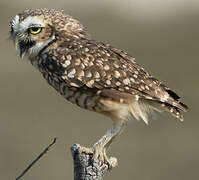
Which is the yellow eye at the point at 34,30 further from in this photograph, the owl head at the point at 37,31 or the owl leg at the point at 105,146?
the owl leg at the point at 105,146

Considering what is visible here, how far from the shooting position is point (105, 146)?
247 inches

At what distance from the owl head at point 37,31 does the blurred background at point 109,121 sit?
565 cm

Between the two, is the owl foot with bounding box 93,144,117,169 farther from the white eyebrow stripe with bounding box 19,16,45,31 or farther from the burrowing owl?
the white eyebrow stripe with bounding box 19,16,45,31

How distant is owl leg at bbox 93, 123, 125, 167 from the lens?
5805mm

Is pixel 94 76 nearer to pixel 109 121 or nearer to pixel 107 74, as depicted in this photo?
pixel 107 74

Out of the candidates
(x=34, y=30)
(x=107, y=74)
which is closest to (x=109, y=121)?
(x=34, y=30)

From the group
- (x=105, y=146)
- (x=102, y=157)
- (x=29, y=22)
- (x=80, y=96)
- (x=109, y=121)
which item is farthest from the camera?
(x=109, y=121)

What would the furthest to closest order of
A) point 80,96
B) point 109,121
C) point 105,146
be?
point 109,121, point 105,146, point 80,96

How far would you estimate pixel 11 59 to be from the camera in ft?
60.4

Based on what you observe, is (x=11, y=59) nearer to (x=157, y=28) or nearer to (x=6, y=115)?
(x=6, y=115)

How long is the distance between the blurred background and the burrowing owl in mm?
5752

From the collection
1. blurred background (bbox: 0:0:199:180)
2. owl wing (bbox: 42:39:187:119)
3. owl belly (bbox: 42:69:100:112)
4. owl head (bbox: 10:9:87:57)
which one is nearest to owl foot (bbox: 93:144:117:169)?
owl belly (bbox: 42:69:100:112)

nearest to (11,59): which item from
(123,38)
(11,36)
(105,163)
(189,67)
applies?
(123,38)

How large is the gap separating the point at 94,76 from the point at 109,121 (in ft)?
29.8
